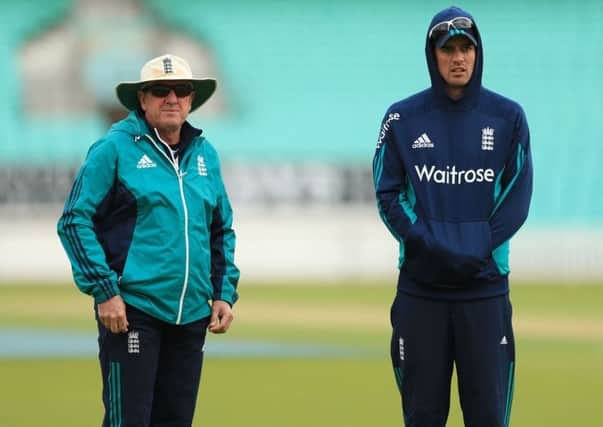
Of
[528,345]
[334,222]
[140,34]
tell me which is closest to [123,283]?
[528,345]

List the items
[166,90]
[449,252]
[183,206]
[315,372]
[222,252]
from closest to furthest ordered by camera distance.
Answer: [449,252]
[183,206]
[166,90]
[222,252]
[315,372]

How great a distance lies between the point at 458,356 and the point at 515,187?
71 cm

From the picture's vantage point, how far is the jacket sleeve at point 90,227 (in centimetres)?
499

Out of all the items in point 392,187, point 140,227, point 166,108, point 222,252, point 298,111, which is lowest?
point 298,111

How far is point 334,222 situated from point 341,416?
14845mm

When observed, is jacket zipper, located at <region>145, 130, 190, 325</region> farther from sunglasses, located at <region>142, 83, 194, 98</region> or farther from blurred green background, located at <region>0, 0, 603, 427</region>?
blurred green background, located at <region>0, 0, 603, 427</region>

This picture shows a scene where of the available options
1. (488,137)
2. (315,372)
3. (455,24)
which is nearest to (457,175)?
(488,137)

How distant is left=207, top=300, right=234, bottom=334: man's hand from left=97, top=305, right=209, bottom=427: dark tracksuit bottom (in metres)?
0.05

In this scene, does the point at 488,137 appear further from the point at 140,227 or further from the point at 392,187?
the point at 140,227

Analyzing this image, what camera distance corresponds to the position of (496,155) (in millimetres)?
5012

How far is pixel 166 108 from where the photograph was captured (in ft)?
17.2

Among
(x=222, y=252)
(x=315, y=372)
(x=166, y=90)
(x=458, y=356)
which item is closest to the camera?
(x=458, y=356)

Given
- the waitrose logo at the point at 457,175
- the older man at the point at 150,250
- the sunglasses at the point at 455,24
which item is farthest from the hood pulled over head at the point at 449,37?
the older man at the point at 150,250

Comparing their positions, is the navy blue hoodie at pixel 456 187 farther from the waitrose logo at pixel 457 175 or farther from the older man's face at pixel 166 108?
the older man's face at pixel 166 108
